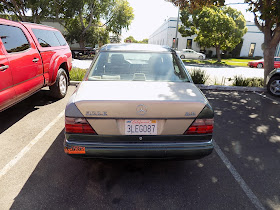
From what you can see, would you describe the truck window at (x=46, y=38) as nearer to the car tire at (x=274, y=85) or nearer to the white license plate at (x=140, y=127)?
the white license plate at (x=140, y=127)

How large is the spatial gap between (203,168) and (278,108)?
4731 mm

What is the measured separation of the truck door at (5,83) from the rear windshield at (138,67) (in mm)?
1727

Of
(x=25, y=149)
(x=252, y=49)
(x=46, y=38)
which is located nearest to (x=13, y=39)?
(x=46, y=38)

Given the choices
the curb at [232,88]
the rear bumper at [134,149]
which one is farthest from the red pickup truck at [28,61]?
the curb at [232,88]

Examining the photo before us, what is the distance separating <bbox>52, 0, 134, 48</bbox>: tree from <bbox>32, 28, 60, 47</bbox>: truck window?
65.1 feet

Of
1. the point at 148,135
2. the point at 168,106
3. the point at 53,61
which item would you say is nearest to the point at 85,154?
the point at 148,135

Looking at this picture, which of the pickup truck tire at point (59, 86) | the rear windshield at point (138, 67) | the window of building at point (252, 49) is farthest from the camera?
the window of building at point (252, 49)

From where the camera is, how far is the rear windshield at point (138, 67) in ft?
10.1

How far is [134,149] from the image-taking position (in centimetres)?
227

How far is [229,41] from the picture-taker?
2562 centimetres

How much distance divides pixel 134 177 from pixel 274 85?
761cm

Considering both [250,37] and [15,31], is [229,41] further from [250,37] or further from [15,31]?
[15,31]

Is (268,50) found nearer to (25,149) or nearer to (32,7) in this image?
(25,149)

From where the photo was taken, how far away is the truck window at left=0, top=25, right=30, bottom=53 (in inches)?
151
